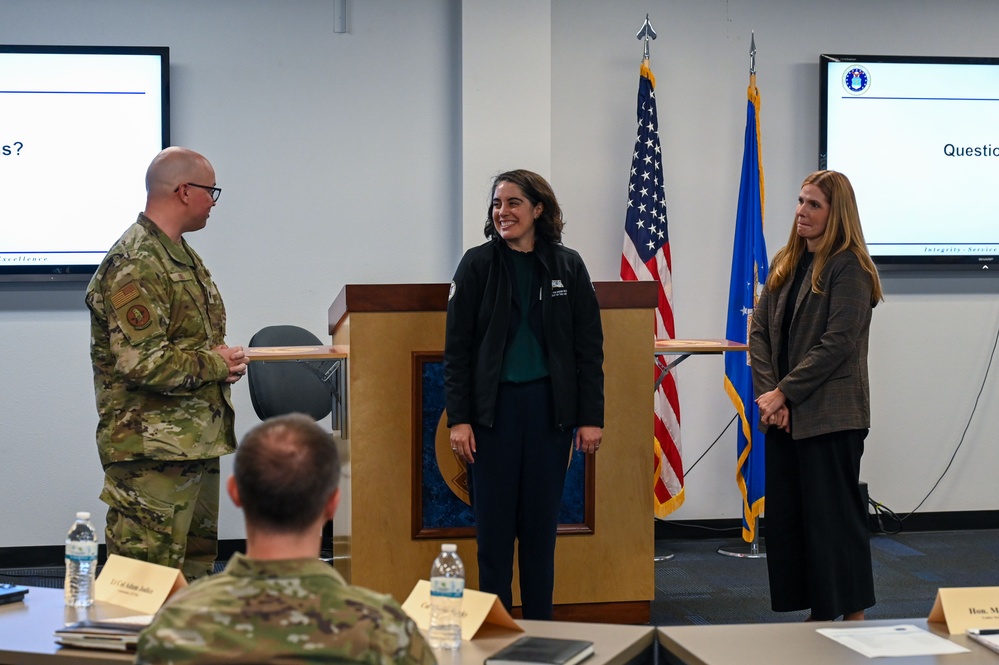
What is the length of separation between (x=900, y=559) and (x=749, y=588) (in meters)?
1.05

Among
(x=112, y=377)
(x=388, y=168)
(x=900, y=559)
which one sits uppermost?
(x=388, y=168)

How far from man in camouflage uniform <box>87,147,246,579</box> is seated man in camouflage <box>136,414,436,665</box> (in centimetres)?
140

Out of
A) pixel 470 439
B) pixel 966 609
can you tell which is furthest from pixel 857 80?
pixel 966 609

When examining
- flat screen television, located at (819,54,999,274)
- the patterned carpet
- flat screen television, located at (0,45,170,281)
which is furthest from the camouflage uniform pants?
flat screen television, located at (819,54,999,274)

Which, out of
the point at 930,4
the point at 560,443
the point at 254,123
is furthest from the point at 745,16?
the point at 560,443

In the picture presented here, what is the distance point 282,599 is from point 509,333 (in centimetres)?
195

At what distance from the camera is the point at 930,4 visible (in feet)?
19.1

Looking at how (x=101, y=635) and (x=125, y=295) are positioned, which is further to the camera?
(x=125, y=295)

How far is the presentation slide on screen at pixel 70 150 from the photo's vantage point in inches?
199

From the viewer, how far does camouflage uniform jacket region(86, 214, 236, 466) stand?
2.67 m

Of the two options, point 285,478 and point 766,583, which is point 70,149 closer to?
point 766,583

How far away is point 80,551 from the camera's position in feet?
6.89

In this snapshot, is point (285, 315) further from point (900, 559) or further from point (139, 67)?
point (900, 559)

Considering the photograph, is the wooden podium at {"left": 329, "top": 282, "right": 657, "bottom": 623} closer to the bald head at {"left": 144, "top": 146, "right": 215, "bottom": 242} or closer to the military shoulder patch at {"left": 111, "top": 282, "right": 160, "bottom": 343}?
the bald head at {"left": 144, "top": 146, "right": 215, "bottom": 242}
